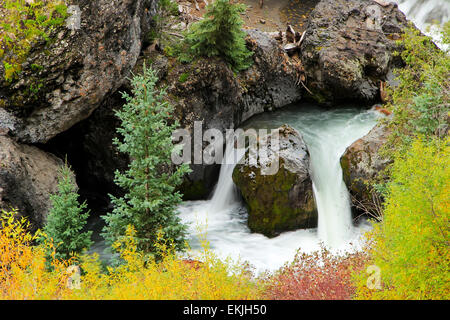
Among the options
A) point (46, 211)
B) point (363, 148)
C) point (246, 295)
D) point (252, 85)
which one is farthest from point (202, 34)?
point (246, 295)

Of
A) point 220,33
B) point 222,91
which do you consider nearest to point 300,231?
point 222,91

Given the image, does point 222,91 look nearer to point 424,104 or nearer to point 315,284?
point 424,104

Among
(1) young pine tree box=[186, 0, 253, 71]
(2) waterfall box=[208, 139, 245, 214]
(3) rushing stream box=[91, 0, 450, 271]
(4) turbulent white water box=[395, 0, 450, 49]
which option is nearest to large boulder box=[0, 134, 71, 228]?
(3) rushing stream box=[91, 0, 450, 271]

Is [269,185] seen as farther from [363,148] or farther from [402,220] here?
[402,220]

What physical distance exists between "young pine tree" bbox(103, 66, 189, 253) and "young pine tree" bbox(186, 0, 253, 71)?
629 cm

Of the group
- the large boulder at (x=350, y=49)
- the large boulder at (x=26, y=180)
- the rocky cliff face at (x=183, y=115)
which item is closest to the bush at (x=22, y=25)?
the large boulder at (x=26, y=180)

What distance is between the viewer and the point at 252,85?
790 inches

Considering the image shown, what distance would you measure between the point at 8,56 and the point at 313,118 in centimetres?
1507

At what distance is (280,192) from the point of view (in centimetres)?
1426

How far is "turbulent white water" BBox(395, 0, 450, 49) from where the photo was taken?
25109mm

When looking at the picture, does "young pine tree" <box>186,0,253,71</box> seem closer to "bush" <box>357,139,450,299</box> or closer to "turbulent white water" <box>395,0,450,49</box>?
"bush" <box>357,139,450,299</box>

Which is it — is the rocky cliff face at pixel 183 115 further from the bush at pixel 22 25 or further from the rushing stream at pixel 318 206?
the bush at pixel 22 25

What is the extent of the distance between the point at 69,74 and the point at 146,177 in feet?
18.7

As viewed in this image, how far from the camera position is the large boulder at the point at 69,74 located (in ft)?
41.7
